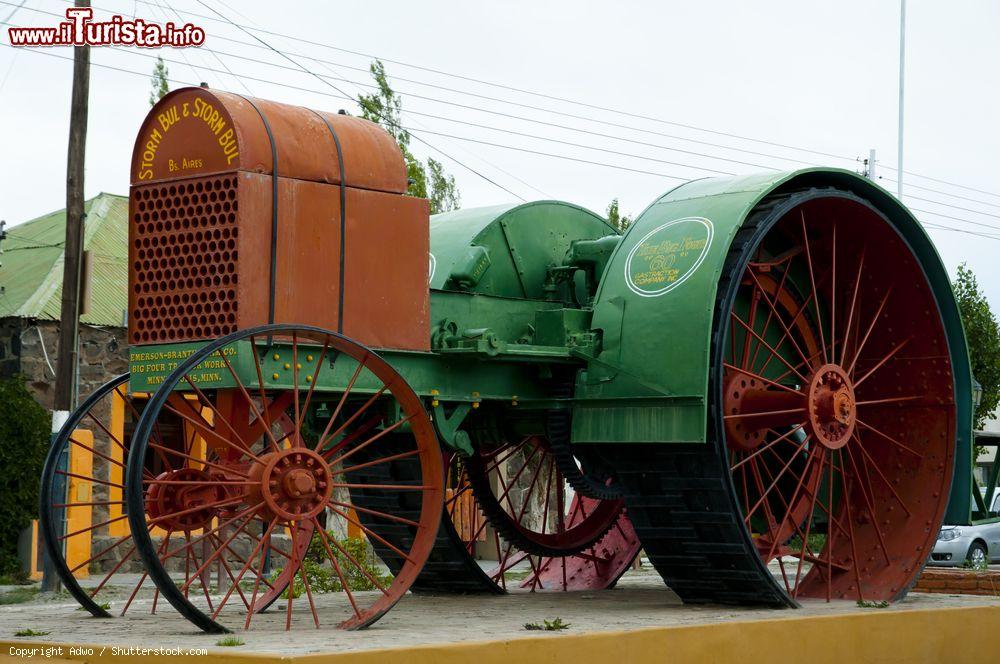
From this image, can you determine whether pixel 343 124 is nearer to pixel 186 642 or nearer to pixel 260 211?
pixel 260 211

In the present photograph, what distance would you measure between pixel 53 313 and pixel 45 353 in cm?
53

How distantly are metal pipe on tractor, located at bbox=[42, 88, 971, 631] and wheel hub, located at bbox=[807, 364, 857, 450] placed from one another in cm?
3

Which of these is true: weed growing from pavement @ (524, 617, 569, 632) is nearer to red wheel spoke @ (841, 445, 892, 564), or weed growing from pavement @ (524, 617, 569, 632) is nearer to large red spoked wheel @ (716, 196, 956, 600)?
large red spoked wheel @ (716, 196, 956, 600)

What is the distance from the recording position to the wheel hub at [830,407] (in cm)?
1120

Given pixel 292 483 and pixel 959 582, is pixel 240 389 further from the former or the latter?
pixel 959 582

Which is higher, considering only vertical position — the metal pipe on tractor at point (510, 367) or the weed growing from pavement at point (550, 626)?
the metal pipe on tractor at point (510, 367)

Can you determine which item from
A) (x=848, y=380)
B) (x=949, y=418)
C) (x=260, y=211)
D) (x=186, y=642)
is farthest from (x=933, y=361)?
(x=186, y=642)

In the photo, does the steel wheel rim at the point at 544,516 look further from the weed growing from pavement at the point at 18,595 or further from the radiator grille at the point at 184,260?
the weed growing from pavement at the point at 18,595

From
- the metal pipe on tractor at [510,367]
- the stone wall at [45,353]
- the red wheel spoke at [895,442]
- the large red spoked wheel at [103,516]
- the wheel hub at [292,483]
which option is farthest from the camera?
the stone wall at [45,353]

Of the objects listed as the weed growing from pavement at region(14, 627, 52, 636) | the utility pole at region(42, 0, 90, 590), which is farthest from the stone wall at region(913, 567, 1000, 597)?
the utility pole at region(42, 0, 90, 590)

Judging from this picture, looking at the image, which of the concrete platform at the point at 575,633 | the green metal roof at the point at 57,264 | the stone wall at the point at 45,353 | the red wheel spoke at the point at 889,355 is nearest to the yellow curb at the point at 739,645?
the concrete platform at the point at 575,633

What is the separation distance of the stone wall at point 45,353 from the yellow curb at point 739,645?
32.6 feet

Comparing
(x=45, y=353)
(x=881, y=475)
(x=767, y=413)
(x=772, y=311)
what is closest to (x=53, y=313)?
(x=45, y=353)

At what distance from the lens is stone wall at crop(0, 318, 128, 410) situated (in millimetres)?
18375
